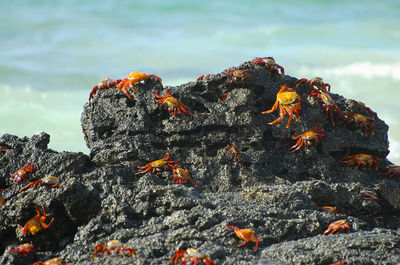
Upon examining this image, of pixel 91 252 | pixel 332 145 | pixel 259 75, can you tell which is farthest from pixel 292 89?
pixel 91 252

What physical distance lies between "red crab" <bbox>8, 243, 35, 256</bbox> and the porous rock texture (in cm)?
9

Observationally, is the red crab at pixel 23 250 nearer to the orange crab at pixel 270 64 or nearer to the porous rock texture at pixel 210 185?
the porous rock texture at pixel 210 185

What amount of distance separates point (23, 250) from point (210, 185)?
3.12 meters

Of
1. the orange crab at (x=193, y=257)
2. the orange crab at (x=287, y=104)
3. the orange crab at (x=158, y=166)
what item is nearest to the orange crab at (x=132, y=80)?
the orange crab at (x=158, y=166)

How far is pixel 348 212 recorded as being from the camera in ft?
25.5

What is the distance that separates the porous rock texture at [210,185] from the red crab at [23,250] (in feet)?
0.29

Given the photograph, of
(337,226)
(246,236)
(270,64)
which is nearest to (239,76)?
(270,64)

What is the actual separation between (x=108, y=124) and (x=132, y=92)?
28.7 inches

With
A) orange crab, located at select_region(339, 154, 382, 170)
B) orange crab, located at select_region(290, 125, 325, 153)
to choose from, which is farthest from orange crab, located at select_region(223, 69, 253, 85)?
orange crab, located at select_region(339, 154, 382, 170)

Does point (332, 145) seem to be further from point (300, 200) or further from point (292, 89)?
point (300, 200)

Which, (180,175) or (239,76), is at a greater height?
(239,76)

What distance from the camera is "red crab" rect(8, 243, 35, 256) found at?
6336 mm

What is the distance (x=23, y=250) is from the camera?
251 inches

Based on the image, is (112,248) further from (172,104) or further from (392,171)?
(392,171)
